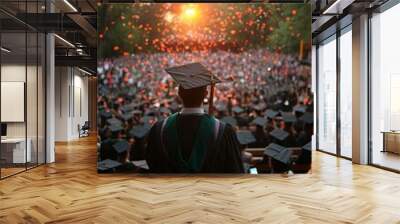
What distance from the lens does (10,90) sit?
6.69 m

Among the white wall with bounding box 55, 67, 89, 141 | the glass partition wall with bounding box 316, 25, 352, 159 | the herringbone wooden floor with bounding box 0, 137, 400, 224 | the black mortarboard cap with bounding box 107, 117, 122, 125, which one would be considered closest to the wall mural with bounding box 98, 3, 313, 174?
the black mortarboard cap with bounding box 107, 117, 122, 125

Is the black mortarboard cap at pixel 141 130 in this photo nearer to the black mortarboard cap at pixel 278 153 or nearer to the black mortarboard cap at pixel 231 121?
the black mortarboard cap at pixel 231 121

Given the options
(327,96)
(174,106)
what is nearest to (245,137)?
(174,106)

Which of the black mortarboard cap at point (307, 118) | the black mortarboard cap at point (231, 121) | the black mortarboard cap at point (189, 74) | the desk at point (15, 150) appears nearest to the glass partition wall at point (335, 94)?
the black mortarboard cap at point (307, 118)

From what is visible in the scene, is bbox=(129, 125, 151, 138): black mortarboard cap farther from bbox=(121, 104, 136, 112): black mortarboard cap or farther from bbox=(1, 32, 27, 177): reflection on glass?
bbox=(1, 32, 27, 177): reflection on glass

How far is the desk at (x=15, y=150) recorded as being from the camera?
6.54m

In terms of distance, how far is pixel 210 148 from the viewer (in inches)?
270

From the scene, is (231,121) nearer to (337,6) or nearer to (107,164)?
(107,164)

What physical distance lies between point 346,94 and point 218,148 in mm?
4070

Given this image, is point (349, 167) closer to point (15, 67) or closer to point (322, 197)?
point (322, 197)

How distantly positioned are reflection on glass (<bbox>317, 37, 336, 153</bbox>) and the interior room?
2.8 inches

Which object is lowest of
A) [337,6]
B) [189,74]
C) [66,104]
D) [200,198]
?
[200,198]

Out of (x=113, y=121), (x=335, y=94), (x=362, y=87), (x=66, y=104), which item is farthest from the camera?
(x=66, y=104)

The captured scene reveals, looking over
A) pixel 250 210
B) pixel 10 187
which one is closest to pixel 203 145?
pixel 250 210
